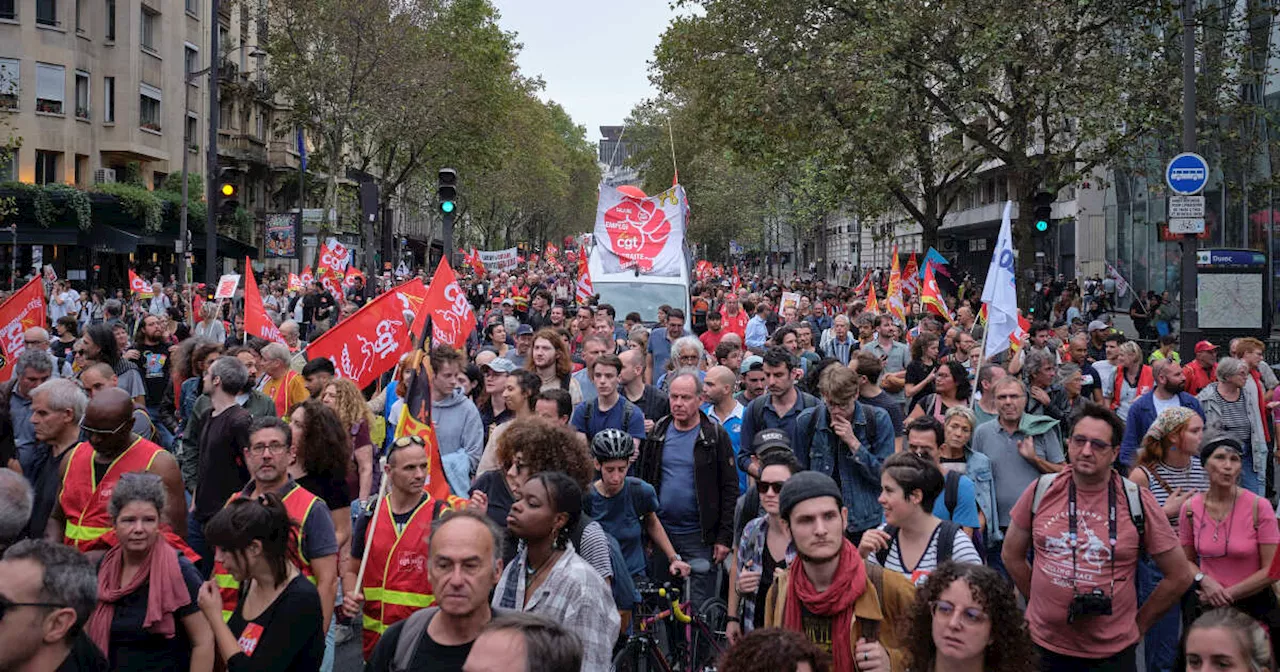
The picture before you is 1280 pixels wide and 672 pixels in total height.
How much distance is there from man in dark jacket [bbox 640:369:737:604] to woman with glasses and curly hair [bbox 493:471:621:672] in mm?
2330

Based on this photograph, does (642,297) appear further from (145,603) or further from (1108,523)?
(145,603)

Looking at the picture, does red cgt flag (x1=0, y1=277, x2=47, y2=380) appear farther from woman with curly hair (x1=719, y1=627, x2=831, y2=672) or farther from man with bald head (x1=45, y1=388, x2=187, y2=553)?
woman with curly hair (x1=719, y1=627, x2=831, y2=672)

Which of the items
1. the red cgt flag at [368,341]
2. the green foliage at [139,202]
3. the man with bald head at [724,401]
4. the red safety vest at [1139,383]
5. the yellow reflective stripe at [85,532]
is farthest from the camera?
the green foliage at [139,202]

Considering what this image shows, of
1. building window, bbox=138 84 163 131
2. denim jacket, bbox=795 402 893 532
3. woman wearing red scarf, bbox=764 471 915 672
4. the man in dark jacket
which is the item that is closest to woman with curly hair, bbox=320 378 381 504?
the man in dark jacket

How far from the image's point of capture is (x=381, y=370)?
9375 mm

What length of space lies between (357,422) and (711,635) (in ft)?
7.95

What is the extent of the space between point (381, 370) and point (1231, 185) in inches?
649

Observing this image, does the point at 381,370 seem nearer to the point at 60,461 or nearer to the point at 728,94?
the point at 60,461

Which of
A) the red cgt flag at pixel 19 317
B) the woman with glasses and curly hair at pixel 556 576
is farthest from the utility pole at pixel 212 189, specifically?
the woman with glasses and curly hair at pixel 556 576

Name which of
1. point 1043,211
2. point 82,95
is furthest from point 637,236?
point 82,95

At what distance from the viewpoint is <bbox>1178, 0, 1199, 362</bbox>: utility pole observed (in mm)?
16109

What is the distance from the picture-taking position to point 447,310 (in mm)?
10469

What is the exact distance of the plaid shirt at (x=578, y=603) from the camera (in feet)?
14.0

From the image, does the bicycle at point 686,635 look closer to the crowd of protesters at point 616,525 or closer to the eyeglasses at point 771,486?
the crowd of protesters at point 616,525
